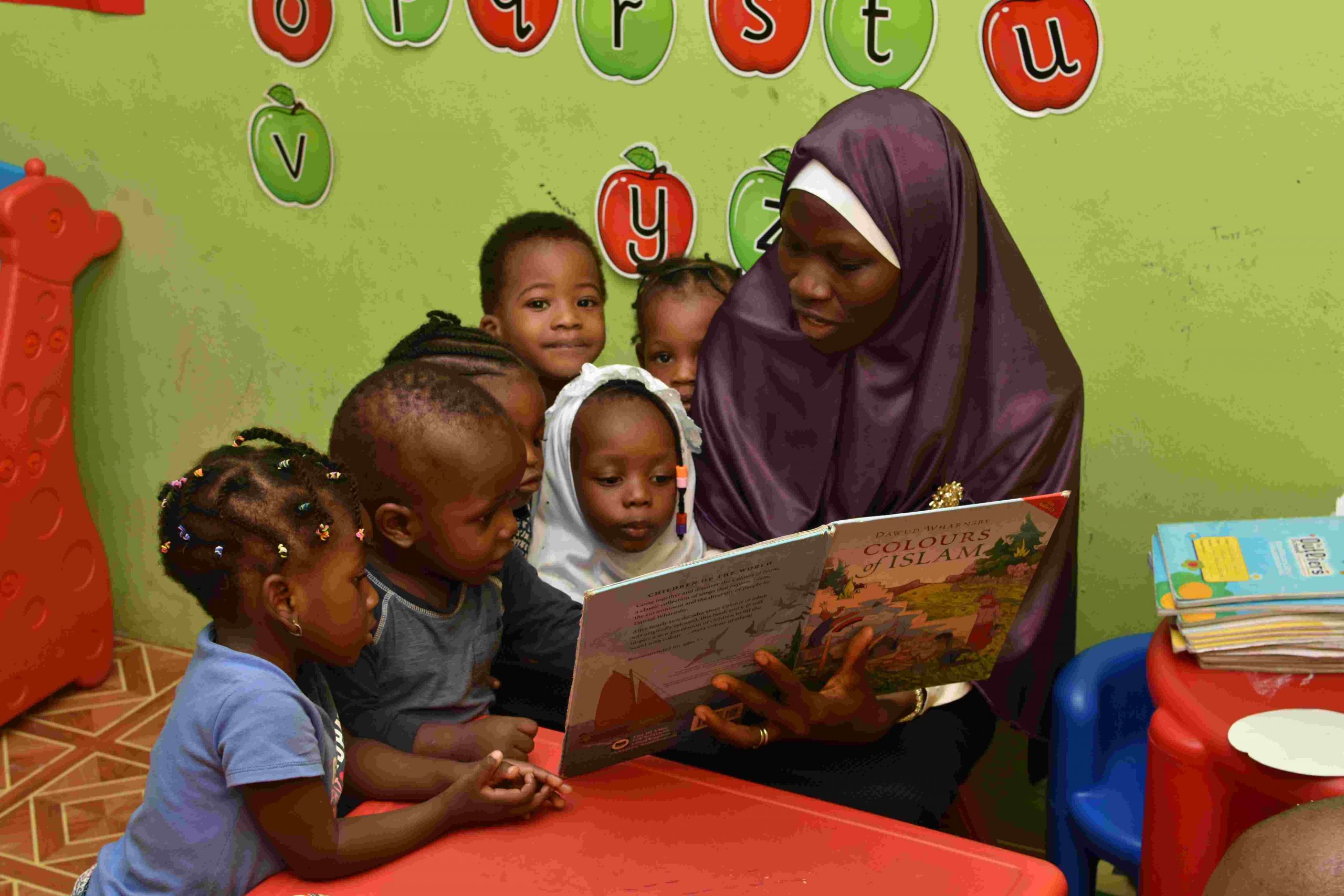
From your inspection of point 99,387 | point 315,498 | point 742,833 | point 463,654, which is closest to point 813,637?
point 742,833

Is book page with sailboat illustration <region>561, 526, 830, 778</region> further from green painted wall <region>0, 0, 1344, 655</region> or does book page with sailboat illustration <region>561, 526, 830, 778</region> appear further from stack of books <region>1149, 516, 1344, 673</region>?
green painted wall <region>0, 0, 1344, 655</region>

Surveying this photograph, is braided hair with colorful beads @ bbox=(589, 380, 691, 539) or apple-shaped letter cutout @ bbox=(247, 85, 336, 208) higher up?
apple-shaped letter cutout @ bbox=(247, 85, 336, 208)

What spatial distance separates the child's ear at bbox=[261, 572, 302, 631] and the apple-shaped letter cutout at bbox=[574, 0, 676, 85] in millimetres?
A: 1863

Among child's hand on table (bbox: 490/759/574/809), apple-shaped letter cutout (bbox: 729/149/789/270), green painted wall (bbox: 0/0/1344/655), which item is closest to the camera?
child's hand on table (bbox: 490/759/574/809)

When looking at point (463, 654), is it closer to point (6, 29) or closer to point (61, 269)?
point (61, 269)

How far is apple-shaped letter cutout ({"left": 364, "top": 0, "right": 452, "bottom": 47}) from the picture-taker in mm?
3186

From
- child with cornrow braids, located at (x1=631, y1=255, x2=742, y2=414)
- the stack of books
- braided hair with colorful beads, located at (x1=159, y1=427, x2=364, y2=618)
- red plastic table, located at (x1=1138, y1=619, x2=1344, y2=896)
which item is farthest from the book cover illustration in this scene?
braided hair with colorful beads, located at (x1=159, y1=427, x2=364, y2=618)

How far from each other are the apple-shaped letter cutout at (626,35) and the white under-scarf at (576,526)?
92 cm

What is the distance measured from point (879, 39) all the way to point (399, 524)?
1.62 meters

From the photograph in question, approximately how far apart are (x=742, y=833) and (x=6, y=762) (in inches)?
108

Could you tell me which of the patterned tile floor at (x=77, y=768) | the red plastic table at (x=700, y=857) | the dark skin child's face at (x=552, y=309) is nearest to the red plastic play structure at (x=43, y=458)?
the patterned tile floor at (x=77, y=768)

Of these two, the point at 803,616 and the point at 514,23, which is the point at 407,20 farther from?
the point at 803,616

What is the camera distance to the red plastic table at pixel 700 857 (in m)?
1.42

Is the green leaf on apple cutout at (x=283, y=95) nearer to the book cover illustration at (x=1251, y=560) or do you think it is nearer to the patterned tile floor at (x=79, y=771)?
the patterned tile floor at (x=79, y=771)
